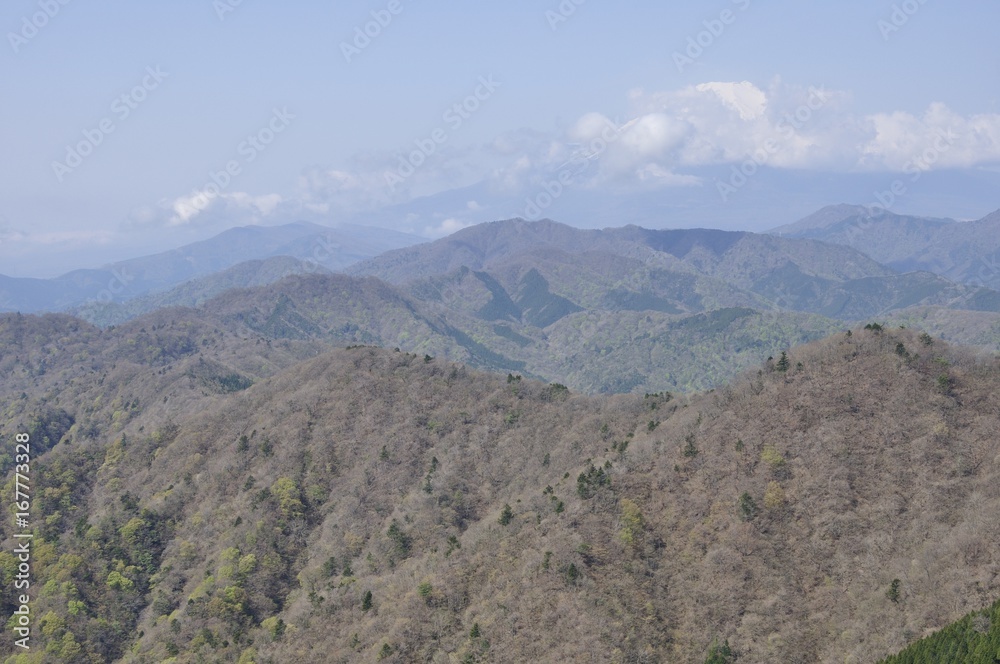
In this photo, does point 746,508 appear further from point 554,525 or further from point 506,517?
point 506,517

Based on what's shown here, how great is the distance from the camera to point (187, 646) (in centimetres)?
10706

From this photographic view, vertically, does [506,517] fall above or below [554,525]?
above

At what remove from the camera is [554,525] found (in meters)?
101

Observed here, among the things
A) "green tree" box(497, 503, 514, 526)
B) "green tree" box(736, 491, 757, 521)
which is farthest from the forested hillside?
"green tree" box(497, 503, 514, 526)

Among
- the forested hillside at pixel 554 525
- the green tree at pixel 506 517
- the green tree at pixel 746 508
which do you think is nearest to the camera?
the forested hillside at pixel 554 525

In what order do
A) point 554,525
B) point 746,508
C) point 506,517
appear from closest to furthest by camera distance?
point 746,508 → point 554,525 → point 506,517

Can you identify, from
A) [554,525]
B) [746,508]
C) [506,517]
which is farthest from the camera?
[506,517]

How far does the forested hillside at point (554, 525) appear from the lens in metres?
84.1

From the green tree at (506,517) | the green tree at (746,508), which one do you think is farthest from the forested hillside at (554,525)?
the green tree at (506,517)

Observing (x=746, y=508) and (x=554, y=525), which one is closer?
(x=746, y=508)

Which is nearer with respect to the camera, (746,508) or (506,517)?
(746,508)

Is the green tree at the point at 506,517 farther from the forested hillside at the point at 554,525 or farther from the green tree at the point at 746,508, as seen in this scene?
the green tree at the point at 746,508

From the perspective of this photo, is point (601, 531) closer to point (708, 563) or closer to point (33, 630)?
point (708, 563)

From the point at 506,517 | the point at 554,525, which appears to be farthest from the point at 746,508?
the point at 506,517
